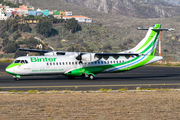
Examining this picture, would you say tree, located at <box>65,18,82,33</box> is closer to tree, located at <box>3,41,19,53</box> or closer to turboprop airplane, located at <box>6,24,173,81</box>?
tree, located at <box>3,41,19,53</box>

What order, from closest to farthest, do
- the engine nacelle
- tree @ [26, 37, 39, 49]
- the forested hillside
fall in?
the engine nacelle < the forested hillside < tree @ [26, 37, 39, 49]

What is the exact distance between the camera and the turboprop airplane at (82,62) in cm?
3057

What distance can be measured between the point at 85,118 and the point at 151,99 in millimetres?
7183

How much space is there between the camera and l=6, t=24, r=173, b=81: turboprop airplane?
100 ft

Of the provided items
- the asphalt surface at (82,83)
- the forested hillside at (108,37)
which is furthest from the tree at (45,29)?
the asphalt surface at (82,83)

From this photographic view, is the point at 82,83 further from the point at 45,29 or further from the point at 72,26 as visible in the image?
the point at 72,26

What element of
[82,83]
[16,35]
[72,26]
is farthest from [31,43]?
[82,83]

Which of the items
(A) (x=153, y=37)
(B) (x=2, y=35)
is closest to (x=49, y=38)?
(B) (x=2, y=35)

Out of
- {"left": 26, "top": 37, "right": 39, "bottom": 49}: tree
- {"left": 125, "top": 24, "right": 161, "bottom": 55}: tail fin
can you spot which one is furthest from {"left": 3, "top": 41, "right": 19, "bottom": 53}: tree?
{"left": 125, "top": 24, "right": 161, "bottom": 55}: tail fin

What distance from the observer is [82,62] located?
33.4 metres

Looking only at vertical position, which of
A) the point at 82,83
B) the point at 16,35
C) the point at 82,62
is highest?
the point at 16,35

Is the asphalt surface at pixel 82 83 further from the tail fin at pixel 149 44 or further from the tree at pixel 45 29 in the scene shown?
the tree at pixel 45 29

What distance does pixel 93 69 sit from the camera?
3416 centimetres

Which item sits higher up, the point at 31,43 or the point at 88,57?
the point at 31,43
